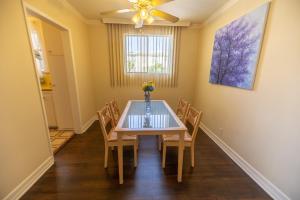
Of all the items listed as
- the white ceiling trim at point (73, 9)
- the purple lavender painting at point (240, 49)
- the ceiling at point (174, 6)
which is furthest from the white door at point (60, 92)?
the purple lavender painting at point (240, 49)

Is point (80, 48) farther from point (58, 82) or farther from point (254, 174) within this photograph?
point (254, 174)

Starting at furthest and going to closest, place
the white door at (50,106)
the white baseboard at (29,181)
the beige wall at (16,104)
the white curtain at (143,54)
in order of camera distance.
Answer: the white curtain at (143,54)
the white door at (50,106)
the white baseboard at (29,181)
the beige wall at (16,104)

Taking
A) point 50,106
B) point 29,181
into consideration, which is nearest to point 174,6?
point 50,106

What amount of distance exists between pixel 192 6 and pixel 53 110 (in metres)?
3.53

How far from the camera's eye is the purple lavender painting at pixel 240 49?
173 cm

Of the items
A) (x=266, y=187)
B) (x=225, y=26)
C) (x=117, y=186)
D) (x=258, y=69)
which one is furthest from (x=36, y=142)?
(x=225, y=26)

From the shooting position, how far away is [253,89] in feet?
6.02

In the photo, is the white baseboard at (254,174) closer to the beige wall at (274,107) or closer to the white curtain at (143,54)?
the beige wall at (274,107)

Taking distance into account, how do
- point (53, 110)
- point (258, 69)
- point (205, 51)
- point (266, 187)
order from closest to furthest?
point (266, 187) → point (258, 69) → point (53, 110) → point (205, 51)

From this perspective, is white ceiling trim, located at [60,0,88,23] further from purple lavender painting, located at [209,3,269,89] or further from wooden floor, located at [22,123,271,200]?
purple lavender painting, located at [209,3,269,89]

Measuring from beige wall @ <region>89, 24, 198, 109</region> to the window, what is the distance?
40cm

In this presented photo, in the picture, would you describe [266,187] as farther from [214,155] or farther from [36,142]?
[36,142]

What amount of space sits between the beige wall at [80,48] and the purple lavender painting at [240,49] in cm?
276

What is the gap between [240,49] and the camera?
2.01 metres
